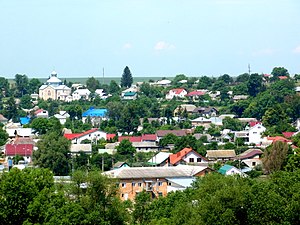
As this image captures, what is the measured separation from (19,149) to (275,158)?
11764 millimetres

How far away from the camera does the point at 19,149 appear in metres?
33.2

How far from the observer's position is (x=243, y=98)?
174 feet

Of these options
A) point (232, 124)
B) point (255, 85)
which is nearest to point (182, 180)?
point (232, 124)

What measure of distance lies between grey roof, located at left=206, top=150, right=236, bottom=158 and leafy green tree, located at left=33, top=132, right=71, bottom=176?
587 centimetres

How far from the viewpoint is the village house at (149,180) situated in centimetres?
2255

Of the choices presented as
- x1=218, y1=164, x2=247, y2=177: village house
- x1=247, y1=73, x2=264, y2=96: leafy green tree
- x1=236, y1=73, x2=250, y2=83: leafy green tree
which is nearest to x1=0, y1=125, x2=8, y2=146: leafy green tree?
x1=218, y1=164, x2=247, y2=177: village house

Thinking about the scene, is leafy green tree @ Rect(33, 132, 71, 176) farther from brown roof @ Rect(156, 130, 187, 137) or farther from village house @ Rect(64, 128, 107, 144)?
brown roof @ Rect(156, 130, 187, 137)

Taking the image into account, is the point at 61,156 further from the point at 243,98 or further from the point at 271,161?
the point at 243,98

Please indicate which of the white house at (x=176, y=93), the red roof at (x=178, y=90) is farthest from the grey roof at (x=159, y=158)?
the red roof at (x=178, y=90)

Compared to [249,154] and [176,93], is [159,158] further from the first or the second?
[176,93]

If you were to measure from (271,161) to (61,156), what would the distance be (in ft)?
23.3

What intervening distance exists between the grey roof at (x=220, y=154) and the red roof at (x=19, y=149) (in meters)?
7.26

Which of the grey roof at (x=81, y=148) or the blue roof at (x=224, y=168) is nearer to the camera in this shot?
the blue roof at (x=224, y=168)

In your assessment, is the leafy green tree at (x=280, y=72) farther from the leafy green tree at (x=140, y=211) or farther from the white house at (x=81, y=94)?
the leafy green tree at (x=140, y=211)
